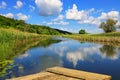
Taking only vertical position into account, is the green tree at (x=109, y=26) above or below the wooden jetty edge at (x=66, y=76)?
above

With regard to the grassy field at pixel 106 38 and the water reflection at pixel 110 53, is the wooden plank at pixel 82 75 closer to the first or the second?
the water reflection at pixel 110 53

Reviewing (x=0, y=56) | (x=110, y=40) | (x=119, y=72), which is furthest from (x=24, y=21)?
(x=119, y=72)

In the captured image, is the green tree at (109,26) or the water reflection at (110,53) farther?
the green tree at (109,26)

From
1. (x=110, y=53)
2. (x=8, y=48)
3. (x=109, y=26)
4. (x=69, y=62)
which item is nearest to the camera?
(x=69, y=62)

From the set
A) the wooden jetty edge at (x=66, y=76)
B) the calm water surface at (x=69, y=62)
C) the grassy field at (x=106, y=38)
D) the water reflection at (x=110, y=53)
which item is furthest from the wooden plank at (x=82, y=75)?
the grassy field at (x=106, y=38)

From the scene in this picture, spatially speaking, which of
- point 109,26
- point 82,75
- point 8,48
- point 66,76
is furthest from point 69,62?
point 109,26

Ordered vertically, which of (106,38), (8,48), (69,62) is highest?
(106,38)

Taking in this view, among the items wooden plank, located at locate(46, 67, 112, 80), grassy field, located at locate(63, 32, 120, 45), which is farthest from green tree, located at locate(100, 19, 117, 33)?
wooden plank, located at locate(46, 67, 112, 80)

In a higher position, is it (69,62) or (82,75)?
(82,75)

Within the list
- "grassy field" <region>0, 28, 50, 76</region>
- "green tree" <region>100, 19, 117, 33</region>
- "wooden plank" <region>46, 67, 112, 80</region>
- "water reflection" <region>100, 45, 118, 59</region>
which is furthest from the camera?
"green tree" <region>100, 19, 117, 33</region>

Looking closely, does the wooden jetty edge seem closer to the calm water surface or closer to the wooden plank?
the wooden plank

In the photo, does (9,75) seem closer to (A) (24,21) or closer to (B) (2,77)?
(B) (2,77)

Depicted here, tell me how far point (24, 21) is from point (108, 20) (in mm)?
27499

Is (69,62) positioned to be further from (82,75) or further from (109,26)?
(109,26)
